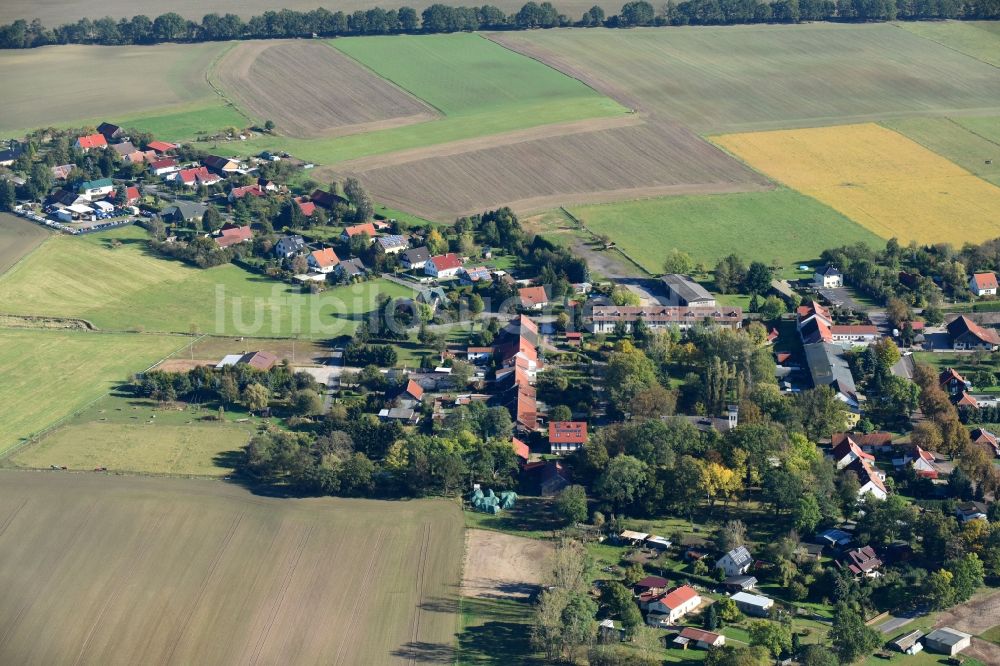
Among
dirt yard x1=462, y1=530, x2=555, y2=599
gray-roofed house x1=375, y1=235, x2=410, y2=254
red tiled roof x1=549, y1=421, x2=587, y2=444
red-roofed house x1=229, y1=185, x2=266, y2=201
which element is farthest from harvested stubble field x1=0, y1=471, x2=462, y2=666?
red-roofed house x1=229, y1=185, x2=266, y2=201

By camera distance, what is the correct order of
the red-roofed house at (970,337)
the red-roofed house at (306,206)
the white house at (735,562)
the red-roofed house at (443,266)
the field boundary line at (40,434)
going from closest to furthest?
the white house at (735,562) < the field boundary line at (40,434) < the red-roofed house at (970,337) < the red-roofed house at (443,266) < the red-roofed house at (306,206)

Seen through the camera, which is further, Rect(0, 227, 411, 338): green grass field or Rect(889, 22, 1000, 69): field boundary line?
Rect(889, 22, 1000, 69): field boundary line

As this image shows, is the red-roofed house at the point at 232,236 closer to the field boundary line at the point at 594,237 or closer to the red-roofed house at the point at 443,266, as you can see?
the red-roofed house at the point at 443,266

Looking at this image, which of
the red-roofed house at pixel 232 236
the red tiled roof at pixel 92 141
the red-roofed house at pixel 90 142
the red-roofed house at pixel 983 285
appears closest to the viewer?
the red-roofed house at pixel 983 285

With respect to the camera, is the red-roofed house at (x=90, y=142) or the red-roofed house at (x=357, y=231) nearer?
the red-roofed house at (x=357, y=231)

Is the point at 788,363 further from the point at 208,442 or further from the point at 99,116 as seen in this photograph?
the point at 99,116

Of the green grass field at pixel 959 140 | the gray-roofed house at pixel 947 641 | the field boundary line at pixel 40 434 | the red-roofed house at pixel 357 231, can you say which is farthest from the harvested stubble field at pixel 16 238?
the green grass field at pixel 959 140

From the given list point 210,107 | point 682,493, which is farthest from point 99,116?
point 682,493

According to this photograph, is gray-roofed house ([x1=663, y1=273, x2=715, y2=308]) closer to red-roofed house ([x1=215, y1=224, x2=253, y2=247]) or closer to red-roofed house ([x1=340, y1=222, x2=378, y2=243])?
red-roofed house ([x1=340, y1=222, x2=378, y2=243])
